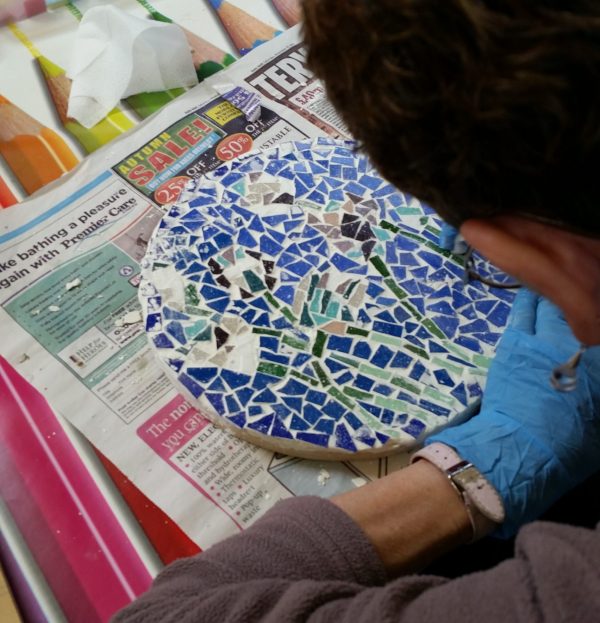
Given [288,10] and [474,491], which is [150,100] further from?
[474,491]

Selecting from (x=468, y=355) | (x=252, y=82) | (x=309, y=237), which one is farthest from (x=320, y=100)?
(x=468, y=355)

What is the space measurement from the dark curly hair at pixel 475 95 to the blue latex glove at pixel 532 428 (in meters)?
0.24

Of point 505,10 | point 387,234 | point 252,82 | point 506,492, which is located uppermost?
point 505,10

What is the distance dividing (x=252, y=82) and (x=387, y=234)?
1.24 ft

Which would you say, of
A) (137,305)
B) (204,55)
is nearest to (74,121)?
(204,55)

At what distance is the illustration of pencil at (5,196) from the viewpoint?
2.81 feet

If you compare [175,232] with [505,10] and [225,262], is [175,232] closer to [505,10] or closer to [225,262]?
[225,262]

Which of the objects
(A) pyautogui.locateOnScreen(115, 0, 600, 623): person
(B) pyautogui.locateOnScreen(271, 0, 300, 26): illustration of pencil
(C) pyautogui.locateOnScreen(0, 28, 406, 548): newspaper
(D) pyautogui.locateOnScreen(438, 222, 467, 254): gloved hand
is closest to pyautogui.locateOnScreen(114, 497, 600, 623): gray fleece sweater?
(A) pyautogui.locateOnScreen(115, 0, 600, 623): person

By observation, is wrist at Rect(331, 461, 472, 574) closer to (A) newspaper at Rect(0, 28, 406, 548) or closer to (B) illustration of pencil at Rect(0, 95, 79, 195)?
(A) newspaper at Rect(0, 28, 406, 548)

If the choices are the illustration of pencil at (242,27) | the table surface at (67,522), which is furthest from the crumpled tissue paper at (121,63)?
the table surface at (67,522)

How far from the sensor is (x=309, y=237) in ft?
2.40

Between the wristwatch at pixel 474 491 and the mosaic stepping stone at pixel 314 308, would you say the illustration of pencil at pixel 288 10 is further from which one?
the wristwatch at pixel 474 491

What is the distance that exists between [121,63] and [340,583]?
0.82m

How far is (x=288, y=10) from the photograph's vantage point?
109 cm
